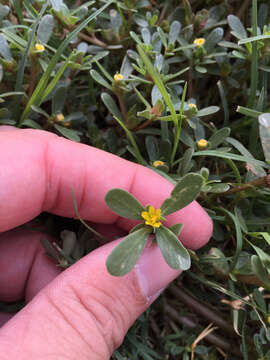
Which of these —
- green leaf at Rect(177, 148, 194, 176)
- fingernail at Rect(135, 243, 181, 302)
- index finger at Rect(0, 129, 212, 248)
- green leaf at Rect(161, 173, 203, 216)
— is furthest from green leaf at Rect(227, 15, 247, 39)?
fingernail at Rect(135, 243, 181, 302)

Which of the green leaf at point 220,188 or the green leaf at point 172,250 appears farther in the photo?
the green leaf at point 220,188

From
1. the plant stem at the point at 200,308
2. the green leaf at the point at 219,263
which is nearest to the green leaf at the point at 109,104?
the green leaf at the point at 219,263

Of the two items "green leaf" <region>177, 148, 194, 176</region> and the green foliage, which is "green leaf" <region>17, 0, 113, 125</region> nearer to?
the green foliage

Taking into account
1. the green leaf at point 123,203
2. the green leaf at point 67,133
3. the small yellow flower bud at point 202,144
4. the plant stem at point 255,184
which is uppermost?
the green leaf at point 67,133

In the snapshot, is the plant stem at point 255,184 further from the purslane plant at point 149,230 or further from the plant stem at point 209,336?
the plant stem at point 209,336

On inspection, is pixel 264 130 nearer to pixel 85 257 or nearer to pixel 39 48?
pixel 85 257

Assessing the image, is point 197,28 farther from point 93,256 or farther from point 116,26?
point 93,256
